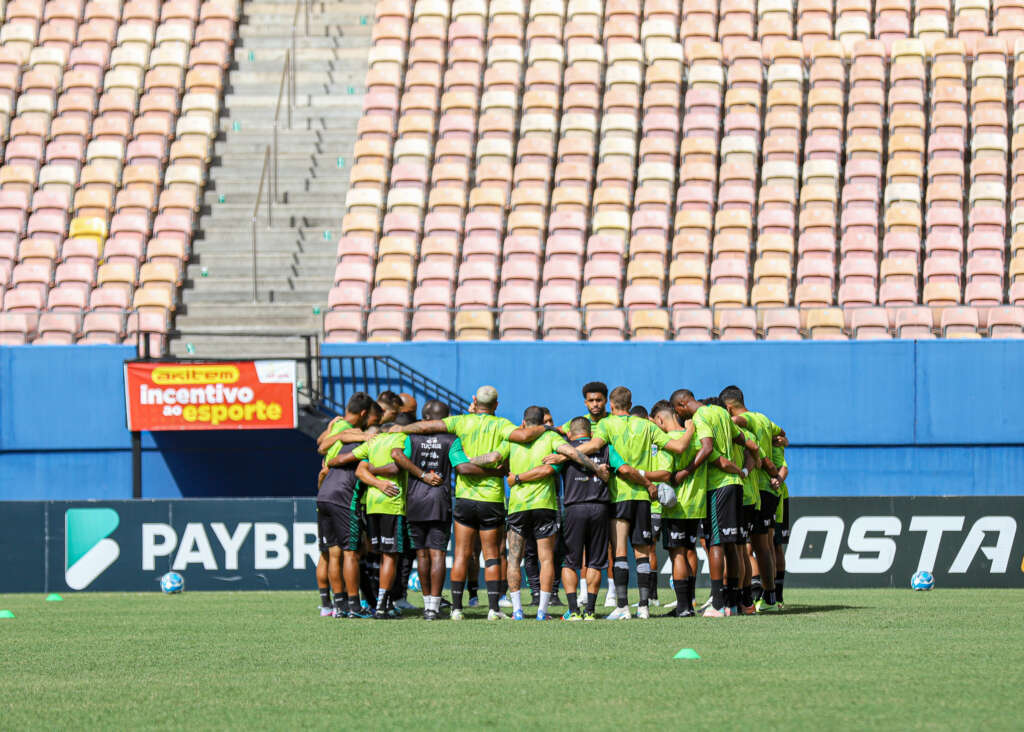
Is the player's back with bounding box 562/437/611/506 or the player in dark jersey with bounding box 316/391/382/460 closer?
the player's back with bounding box 562/437/611/506

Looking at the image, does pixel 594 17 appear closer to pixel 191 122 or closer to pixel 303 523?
pixel 191 122

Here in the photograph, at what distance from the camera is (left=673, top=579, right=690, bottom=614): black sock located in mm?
12555

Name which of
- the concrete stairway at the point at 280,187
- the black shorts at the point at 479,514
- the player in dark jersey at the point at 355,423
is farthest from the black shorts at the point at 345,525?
the concrete stairway at the point at 280,187

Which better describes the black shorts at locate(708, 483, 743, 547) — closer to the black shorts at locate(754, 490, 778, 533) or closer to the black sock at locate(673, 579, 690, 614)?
the black sock at locate(673, 579, 690, 614)

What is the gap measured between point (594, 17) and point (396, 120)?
13.2 feet

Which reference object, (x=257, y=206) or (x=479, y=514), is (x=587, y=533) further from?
(x=257, y=206)

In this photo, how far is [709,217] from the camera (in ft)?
77.9

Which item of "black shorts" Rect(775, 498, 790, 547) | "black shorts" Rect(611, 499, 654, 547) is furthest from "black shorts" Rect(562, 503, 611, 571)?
"black shorts" Rect(775, 498, 790, 547)

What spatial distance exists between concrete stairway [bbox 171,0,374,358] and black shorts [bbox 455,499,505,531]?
28.5ft

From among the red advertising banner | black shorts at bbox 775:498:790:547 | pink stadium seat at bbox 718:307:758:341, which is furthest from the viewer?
pink stadium seat at bbox 718:307:758:341

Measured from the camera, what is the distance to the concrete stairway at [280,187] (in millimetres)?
23203

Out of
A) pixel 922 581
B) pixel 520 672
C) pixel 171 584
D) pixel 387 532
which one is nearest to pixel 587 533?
pixel 387 532

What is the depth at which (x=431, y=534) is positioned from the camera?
1271cm

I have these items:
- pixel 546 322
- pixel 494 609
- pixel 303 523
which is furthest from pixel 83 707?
pixel 546 322
